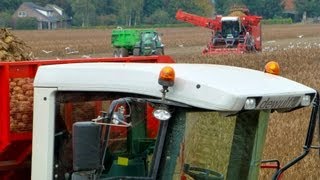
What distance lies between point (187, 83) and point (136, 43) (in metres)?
25.8

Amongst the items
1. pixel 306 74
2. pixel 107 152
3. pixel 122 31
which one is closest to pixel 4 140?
pixel 107 152

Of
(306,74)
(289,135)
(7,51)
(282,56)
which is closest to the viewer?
(7,51)

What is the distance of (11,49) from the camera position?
20.6ft

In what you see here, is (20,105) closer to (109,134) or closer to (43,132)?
(43,132)

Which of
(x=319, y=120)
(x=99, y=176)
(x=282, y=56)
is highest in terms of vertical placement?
(x=319, y=120)

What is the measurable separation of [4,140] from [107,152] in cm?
82

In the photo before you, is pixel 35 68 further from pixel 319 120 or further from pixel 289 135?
pixel 289 135

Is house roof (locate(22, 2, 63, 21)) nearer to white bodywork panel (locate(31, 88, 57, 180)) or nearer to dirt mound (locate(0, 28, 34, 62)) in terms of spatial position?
dirt mound (locate(0, 28, 34, 62))

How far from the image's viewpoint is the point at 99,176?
3594mm

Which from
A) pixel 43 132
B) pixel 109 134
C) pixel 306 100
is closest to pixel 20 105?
pixel 43 132

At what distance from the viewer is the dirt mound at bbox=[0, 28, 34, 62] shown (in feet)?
19.7

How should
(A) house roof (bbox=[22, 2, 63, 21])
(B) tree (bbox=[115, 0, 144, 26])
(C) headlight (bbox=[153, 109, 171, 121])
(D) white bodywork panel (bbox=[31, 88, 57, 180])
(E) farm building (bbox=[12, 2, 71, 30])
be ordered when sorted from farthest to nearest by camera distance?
(B) tree (bbox=[115, 0, 144, 26]), (A) house roof (bbox=[22, 2, 63, 21]), (E) farm building (bbox=[12, 2, 71, 30]), (D) white bodywork panel (bbox=[31, 88, 57, 180]), (C) headlight (bbox=[153, 109, 171, 121])

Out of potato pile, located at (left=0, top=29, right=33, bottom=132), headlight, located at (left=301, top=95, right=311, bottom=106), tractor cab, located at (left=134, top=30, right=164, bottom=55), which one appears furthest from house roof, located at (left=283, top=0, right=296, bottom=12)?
headlight, located at (left=301, top=95, right=311, bottom=106)

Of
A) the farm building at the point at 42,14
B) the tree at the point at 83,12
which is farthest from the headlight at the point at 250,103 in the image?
the tree at the point at 83,12
